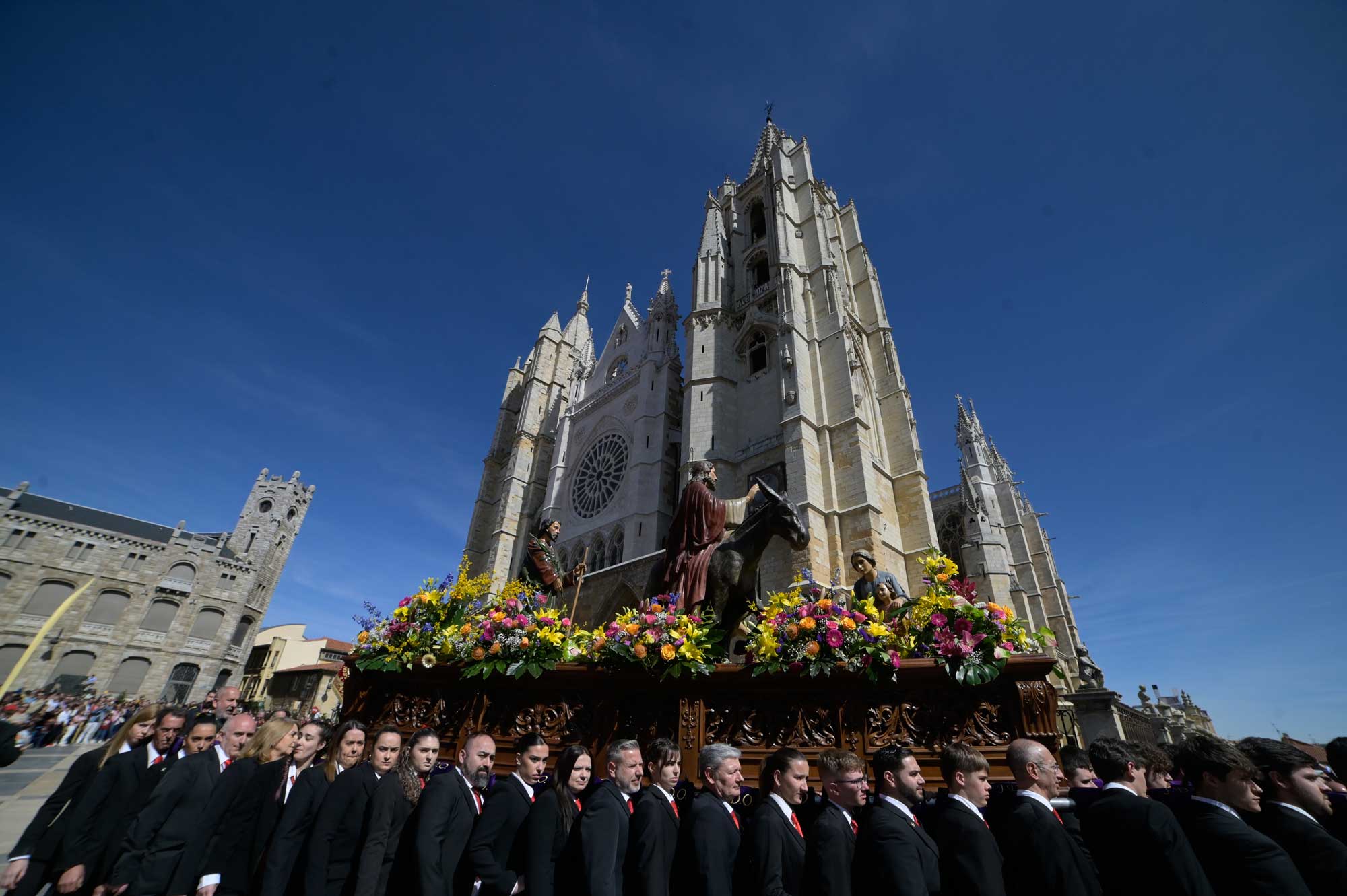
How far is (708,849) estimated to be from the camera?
2.51 meters

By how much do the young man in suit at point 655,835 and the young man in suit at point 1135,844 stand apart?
2.00m

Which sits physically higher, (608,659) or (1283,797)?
(608,659)

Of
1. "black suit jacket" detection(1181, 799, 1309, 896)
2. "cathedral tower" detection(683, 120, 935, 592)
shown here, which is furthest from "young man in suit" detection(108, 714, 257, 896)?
"cathedral tower" detection(683, 120, 935, 592)

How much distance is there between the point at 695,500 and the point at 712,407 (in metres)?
16.6

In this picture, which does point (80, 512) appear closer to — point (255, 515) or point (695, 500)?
point (255, 515)

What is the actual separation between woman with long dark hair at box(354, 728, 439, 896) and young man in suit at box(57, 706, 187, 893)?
1605mm

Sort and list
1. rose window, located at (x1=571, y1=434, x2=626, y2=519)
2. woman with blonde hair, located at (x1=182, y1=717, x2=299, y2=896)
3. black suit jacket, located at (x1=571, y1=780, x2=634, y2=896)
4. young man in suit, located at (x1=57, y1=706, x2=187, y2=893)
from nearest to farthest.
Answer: black suit jacket, located at (x1=571, y1=780, x2=634, y2=896) → woman with blonde hair, located at (x1=182, y1=717, x2=299, y2=896) → young man in suit, located at (x1=57, y1=706, x2=187, y2=893) → rose window, located at (x1=571, y1=434, x2=626, y2=519)

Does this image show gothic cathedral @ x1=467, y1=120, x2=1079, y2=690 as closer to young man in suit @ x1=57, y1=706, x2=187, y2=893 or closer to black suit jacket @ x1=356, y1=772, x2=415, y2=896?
black suit jacket @ x1=356, y1=772, x2=415, y2=896

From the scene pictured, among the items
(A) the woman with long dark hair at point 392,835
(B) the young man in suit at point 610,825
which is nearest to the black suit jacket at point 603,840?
(B) the young man in suit at point 610,825

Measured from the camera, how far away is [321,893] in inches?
110

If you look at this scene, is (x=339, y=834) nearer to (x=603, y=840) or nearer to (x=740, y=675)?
(x=603, y=840)

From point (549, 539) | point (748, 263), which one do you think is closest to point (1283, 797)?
point (549, 539)

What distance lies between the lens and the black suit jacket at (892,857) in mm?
2297

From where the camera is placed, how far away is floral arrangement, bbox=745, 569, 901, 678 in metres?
3.54
